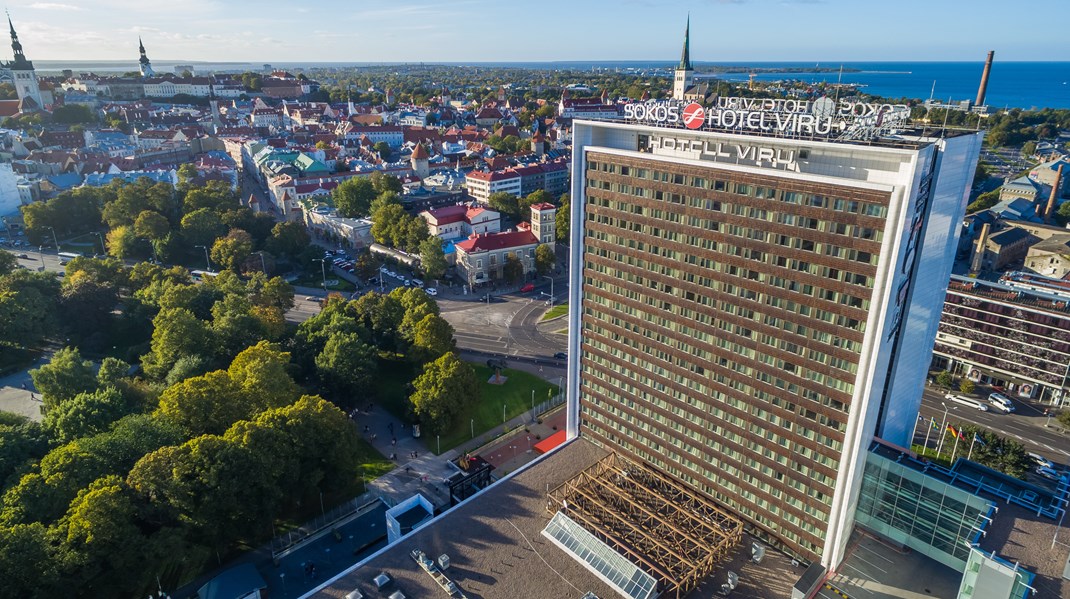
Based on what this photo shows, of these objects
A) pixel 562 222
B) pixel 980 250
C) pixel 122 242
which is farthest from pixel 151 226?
pixel 980 250

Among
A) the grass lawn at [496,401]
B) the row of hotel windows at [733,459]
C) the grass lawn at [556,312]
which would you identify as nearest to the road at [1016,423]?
the row of hotel windows at [733,459]

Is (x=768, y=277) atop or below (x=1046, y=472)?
atop

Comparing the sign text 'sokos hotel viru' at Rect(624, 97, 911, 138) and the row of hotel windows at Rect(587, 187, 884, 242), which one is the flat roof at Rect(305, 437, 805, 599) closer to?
the row of hotel windows at Rect(587, 187, 884, 242)

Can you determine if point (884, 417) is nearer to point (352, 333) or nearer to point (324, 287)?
point (352, 333)

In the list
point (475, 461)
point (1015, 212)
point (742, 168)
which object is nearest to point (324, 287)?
point (475, 461)

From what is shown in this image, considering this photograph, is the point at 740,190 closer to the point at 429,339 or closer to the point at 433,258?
the point at 429,339

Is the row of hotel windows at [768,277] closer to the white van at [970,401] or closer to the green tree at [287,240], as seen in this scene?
the white van at [970,401]
